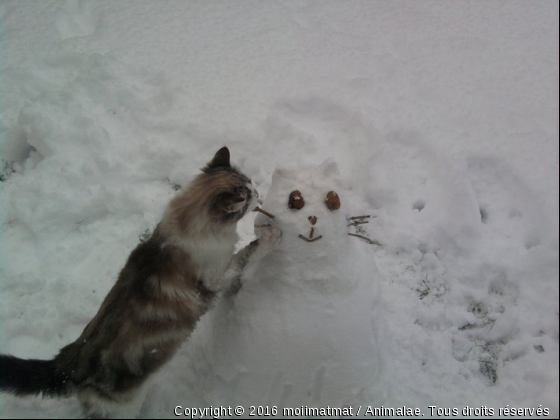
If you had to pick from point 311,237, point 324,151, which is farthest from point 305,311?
point 324,151

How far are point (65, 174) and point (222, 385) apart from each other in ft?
7.41

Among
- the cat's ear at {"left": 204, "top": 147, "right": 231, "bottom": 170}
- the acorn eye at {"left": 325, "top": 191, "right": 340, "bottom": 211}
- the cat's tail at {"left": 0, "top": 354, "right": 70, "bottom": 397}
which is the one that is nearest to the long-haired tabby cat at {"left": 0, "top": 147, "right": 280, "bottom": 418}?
the cat's tail at {"left": 0, "top": 354, "right": 70, "bottom": 397}

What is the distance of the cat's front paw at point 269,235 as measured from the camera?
2.17 metres

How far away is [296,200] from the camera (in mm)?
2143

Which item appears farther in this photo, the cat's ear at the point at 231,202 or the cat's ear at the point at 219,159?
the cat's ear at the point at 219,159

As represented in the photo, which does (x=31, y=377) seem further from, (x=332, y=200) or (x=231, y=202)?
(x=332, y=200)


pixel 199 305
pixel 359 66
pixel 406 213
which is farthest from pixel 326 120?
pixel 199 305

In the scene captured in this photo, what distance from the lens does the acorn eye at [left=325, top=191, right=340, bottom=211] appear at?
7.06 feet

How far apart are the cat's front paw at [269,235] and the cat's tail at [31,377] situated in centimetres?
127

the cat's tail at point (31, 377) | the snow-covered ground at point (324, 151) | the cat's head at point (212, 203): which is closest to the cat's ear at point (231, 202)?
the cat's head at point (212, 203)

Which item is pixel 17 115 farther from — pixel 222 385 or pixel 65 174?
pixel 222 385

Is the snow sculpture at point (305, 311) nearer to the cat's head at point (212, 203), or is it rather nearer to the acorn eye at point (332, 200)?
the acorn eye at point (332, 200)

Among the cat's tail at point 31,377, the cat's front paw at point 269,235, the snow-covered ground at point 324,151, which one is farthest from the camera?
the snow-covered ground at point 324,151

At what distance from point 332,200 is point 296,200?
19cm
